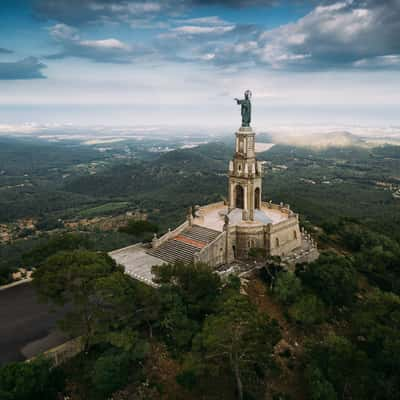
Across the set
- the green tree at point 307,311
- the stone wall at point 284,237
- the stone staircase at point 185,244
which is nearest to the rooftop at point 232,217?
the stone wall at point 284,237

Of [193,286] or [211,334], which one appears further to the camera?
[193,286]

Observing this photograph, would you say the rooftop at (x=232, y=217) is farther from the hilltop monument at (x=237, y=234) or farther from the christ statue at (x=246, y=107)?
A: the christ statue at (x=246, y=107)

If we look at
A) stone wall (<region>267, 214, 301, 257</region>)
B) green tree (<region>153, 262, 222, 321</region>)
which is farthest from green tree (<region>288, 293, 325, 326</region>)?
stone wall (<region>267, 214, 301, 257</region>)

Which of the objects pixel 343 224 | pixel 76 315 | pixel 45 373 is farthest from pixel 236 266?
pixel 343 224

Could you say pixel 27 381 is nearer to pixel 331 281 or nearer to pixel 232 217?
pixel 331 281

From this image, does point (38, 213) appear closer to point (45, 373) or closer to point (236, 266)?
point (236, 266)

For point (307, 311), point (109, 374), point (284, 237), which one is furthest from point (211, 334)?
point (284, 237)
